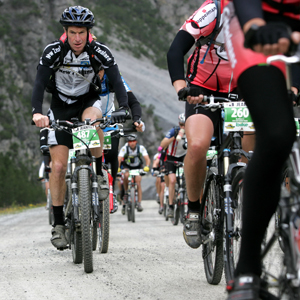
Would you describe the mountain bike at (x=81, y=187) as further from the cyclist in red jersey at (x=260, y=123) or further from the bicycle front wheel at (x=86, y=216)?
the cyclist in red jersey at (x=260, y=123)

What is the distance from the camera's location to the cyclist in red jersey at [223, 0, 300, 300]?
2176mm

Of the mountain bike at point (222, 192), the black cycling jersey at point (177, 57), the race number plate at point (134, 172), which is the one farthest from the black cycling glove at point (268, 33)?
the race number plate at point (134, 172)

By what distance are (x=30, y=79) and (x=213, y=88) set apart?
76297 millimetres

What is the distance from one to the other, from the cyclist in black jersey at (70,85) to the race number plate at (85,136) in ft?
1.06

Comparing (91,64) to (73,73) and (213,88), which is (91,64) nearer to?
(73,73)

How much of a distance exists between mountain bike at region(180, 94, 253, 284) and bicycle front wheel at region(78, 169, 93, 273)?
1.09 metres

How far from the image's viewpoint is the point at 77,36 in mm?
5602

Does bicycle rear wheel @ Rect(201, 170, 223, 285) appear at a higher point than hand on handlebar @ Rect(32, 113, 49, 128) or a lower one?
lower

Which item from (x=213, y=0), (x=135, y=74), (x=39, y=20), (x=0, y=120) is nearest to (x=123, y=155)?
(x=213, y=0)

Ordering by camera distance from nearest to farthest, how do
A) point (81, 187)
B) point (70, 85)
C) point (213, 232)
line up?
point (213, 232)
point (81, 187)
point (70, 85)

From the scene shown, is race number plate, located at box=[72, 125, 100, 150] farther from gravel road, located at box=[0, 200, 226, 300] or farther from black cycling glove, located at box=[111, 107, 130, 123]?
gravel road, located at box=[0, 200, 226, 300]

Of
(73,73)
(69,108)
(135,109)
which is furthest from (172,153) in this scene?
(73,73)

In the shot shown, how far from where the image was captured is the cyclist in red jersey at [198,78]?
3936 mm

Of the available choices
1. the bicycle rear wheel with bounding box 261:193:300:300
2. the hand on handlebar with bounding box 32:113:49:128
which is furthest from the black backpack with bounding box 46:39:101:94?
the bicycle rear wheel with bounding box 261:193:300:300
